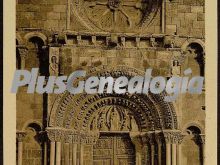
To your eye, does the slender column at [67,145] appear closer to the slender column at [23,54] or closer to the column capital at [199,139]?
the slender column at [23,54]

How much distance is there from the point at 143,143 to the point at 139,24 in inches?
46.4

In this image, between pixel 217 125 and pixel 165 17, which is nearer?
pixel 217 125

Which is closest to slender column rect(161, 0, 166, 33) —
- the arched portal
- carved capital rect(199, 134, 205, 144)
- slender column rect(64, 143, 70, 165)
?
the arched portal

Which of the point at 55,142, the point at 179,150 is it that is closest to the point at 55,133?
the point at 55,142

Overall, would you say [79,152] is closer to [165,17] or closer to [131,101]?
[131,101]

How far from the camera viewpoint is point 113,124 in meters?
10.5

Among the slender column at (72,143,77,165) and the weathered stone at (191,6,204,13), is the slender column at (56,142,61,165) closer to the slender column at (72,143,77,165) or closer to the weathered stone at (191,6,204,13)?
the slender column at (72,143,77,165)

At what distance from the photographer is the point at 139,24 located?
10.5 meters

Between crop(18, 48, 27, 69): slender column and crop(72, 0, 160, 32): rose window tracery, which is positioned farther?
crop(72, 0, 160, 32): rose window tracery

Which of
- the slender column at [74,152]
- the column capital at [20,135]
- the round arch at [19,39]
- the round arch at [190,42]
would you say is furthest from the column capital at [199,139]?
the round arch at [19,39]

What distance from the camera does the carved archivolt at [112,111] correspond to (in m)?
10.2

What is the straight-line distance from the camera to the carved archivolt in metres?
10.2

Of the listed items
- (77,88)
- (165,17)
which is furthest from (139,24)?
(77,88)

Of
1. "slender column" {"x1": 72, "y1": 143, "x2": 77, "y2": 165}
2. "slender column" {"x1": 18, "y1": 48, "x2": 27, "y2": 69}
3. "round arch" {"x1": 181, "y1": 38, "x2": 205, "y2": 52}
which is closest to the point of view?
"slender column" {"x1": 18, "y1": 48, "x2": 27, "y2": 69}
